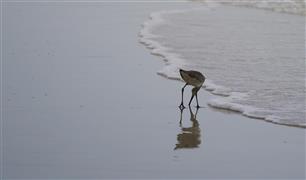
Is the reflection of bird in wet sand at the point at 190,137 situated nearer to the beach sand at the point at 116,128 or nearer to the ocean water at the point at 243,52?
the beach sand at the point at 116,128

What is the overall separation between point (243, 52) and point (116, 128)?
5434 millimetres

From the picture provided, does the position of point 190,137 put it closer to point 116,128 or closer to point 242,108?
point 116,128

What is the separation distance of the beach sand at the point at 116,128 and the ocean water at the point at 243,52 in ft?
1.23

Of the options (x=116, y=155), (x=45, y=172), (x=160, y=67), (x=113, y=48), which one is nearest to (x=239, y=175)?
(x=116, y=155)

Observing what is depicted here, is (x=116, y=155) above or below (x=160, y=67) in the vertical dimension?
below

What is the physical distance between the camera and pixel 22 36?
14875 mm

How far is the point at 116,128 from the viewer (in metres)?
8.34

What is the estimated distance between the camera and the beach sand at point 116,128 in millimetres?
7008

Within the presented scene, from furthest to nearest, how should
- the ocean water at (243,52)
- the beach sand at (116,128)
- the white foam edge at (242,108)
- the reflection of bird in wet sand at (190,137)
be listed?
the ocean water at (243,52) < the white foam edge at (242,108) < the reflection of bird in wet sand at (190,137) < the beach sand at (116,128)

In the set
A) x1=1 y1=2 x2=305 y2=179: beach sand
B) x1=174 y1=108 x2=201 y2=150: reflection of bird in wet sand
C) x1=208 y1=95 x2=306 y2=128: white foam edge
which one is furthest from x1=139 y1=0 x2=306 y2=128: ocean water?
x1=174 y1=108 x2=201 y2=150: reflection of bird in wet sand

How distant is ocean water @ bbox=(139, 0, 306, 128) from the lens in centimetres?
970

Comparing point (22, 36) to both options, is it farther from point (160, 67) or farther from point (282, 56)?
point (282, 56)

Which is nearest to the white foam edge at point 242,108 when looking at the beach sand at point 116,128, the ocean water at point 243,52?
the ocean water at point 243,52

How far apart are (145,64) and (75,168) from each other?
5497 millimetres
